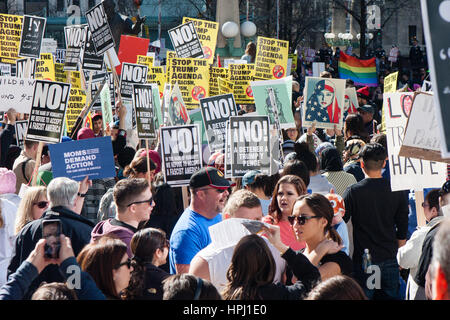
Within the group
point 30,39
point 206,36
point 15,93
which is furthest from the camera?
point 206,36

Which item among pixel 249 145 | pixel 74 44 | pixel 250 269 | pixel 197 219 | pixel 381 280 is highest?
pixel 74 44

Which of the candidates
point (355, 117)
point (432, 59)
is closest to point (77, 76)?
point (355, 117)

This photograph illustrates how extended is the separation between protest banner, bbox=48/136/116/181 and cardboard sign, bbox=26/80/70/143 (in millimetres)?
1051

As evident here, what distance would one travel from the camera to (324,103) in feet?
36.1

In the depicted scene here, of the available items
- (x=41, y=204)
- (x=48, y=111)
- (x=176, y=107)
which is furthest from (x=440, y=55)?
(x=176, y=107)

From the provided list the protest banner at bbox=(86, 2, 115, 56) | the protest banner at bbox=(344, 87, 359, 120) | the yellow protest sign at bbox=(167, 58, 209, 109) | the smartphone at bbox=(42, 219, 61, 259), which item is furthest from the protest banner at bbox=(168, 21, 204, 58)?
the smartphone at bbox=(42, 219, 61, 259)

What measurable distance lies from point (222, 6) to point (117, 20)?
4.99m

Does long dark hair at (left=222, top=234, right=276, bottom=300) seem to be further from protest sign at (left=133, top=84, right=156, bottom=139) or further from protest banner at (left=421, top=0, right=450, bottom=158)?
protest sign at (left=133, top=84, right=156, bottom=139)

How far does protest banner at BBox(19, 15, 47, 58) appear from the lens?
1295 cm

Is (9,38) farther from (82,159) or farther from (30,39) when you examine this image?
(82,159)

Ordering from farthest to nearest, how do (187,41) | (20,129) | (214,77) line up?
(187,41) < (214,77) < (20,129)

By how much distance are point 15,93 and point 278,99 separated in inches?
145

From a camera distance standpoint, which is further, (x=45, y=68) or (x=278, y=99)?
(x=45, y=68)
